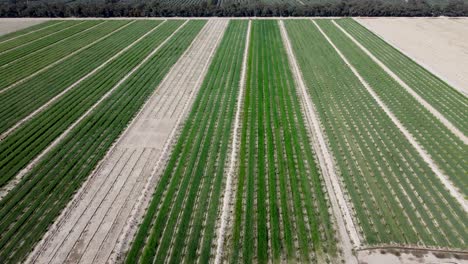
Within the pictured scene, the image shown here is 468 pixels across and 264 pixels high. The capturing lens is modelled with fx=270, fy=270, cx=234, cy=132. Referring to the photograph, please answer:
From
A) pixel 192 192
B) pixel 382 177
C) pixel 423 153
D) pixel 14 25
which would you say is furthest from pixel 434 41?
pixel 14 25

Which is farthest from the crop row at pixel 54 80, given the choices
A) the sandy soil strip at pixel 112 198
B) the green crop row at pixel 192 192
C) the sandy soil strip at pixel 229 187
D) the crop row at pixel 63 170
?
the sandy soil strip at pixel 229 187

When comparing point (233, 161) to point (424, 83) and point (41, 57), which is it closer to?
point (424, 83)

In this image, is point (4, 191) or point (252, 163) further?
point (252, 163)

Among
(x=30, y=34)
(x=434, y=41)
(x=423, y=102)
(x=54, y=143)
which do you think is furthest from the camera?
(x=30, y=34)

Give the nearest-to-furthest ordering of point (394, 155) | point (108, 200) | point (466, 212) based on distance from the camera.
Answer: point (466, 212) → point (108, 200) → point (394, 155)

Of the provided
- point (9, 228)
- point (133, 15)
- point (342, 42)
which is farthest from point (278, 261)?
point (133, 15)

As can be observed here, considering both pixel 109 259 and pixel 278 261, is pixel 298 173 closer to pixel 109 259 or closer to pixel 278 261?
pixel 278 261
